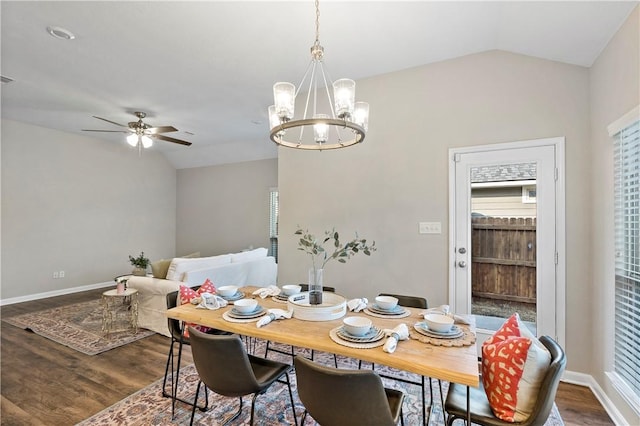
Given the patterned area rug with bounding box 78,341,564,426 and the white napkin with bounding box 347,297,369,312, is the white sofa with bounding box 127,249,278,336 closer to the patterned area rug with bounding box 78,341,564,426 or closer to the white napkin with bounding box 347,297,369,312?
the patterned area rug with bounding box 78,341,564,426

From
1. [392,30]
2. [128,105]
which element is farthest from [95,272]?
[392,30]

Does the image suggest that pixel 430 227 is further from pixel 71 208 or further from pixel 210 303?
pixel 71 208

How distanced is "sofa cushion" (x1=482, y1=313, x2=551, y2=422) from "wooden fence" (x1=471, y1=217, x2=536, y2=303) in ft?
5.48

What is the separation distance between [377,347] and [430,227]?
1976 mm

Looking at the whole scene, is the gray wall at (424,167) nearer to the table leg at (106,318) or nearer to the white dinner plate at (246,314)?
the white dinner plate at (246,314)

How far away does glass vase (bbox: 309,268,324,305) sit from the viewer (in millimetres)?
1977

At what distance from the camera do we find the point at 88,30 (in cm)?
260

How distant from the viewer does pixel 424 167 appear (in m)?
3.24

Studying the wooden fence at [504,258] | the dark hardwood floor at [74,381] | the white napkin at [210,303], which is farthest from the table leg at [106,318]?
the wooden fence at [504,258]

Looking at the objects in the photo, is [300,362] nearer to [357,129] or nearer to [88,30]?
[357,129]

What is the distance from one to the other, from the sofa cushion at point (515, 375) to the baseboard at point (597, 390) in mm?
1354

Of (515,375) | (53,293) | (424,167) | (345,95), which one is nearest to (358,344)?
(515,375)

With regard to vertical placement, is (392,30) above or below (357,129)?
above

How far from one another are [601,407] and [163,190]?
8.21m
